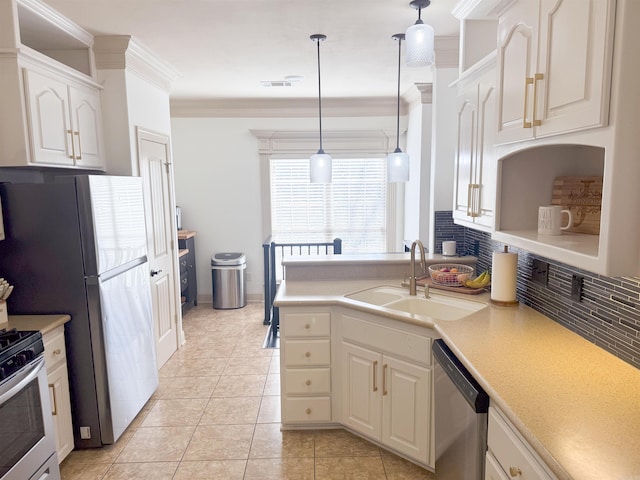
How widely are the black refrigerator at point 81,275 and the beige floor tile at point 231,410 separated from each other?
21.6 inches

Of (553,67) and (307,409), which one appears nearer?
(553,67)

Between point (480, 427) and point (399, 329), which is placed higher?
point (399, 329)

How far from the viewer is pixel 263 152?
528 centimetres

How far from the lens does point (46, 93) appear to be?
240 cm

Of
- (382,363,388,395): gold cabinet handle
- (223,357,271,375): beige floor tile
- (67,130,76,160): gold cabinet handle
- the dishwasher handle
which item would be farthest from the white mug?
(67,130,76,160): gold cabinet handle

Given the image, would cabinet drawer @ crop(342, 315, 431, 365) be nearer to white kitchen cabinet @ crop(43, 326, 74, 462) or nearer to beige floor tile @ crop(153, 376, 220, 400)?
beige floor tile @ crop(153, 376, 220, 400)

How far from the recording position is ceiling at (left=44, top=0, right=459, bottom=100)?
7.84 ft

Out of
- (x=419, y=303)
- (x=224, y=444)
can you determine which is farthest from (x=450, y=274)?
(x=224, y=444)

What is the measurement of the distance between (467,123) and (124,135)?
236cm

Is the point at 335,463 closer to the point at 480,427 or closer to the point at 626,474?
the point at 480,427

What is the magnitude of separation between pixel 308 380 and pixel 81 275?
1.43m

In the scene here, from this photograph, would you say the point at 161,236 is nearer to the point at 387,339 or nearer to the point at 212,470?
the point at 212,470

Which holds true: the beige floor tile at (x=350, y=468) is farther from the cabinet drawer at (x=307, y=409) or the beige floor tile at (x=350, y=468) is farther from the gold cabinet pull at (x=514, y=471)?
the gold cabinet pull at (x=514, y=471)

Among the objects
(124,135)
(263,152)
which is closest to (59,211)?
(124,135)
